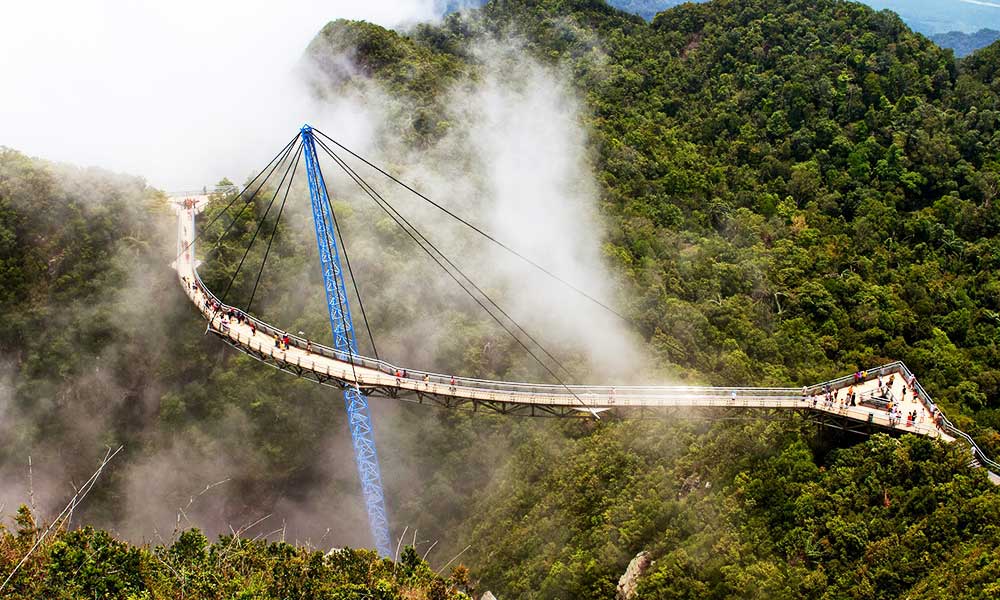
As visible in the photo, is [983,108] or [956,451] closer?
[956,451]

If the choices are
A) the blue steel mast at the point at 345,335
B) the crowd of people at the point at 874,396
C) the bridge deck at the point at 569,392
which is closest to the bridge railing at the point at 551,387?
the bridge deck at the point at 569,392

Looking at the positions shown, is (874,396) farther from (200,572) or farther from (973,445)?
(200,572)

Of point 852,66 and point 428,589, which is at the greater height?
point 852,66

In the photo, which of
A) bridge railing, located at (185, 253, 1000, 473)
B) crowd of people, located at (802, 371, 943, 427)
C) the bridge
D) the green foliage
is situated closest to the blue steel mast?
the bridge

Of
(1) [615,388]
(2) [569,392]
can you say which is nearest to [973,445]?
(1) [615,388]

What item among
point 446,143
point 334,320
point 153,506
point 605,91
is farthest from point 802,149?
point 153,506

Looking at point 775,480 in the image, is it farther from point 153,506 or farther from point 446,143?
point 446,143
